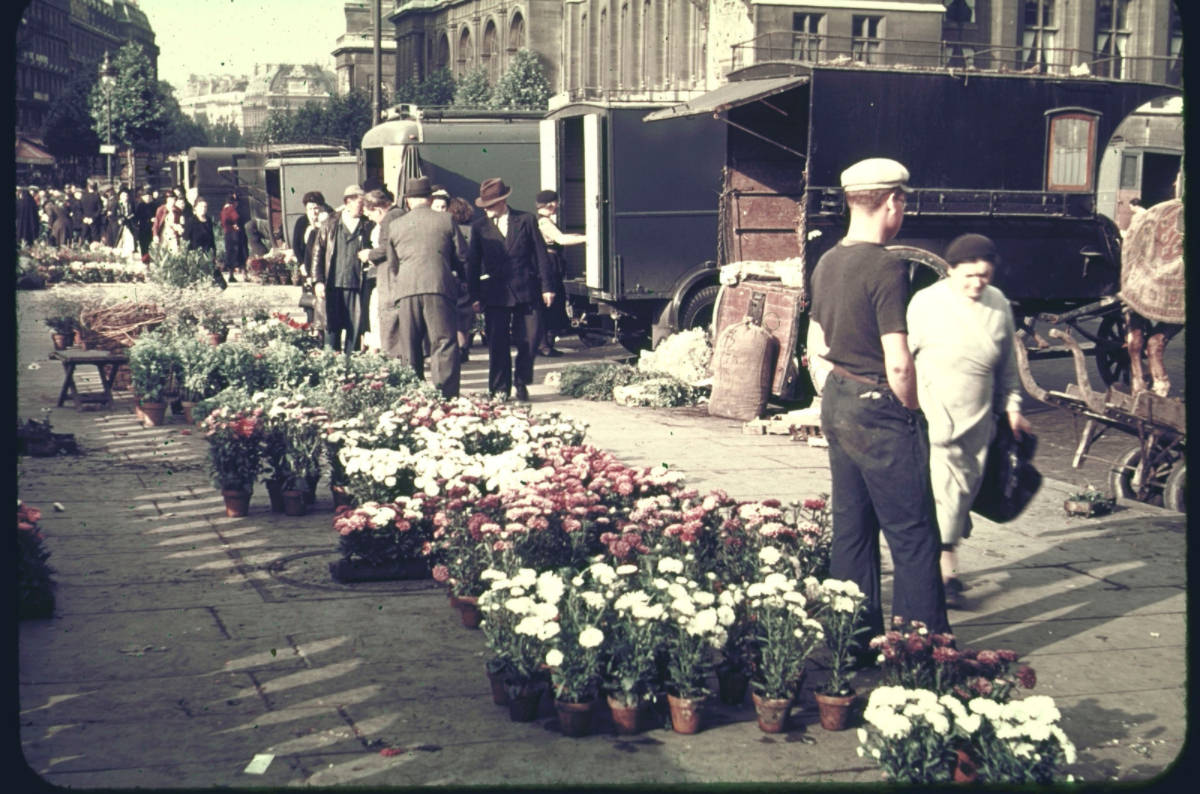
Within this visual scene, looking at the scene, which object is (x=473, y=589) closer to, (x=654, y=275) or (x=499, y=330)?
(x=499, y=330)

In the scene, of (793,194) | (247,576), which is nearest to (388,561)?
(247,576)

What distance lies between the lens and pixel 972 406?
255 inches

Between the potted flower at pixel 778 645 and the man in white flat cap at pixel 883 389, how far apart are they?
50 cm

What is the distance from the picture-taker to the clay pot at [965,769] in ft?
14.3

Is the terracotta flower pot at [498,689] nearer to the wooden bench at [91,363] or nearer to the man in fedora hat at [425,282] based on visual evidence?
the man in fedora hat at [425,282]

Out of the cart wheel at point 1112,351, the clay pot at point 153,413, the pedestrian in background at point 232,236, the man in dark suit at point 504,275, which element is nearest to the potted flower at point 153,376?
the clay pot at point 153,413

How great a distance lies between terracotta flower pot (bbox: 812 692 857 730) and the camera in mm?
4965

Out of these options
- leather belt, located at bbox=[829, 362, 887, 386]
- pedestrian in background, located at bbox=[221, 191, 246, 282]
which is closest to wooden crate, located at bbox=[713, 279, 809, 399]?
leather belt, located at bbox=[829, 362, 887, 386]

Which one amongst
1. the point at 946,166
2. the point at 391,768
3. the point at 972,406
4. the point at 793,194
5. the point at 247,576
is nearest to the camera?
the point at 391,768

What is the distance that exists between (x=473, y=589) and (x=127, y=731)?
1.77 m

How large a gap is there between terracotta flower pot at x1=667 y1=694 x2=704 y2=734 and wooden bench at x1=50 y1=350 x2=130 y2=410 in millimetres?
9040

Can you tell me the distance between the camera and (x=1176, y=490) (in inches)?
350

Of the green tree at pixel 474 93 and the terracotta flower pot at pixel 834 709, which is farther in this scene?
the green tree at pixel 474 93

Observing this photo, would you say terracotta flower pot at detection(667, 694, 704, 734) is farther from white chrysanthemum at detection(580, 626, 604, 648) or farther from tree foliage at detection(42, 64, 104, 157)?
tree foliage at detection(42, 64, 104, 157)
